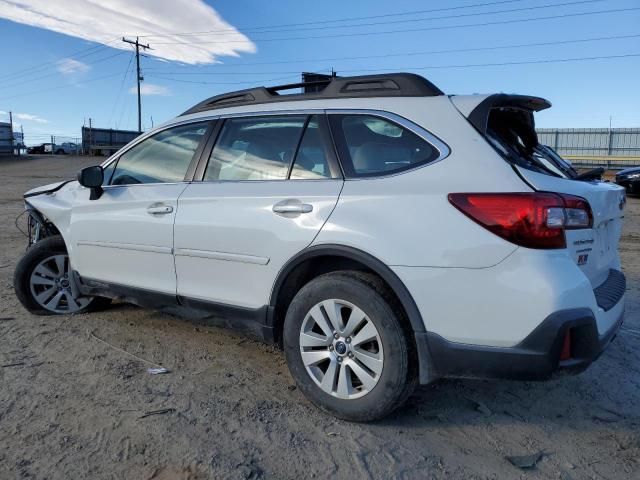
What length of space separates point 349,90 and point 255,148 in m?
0.75

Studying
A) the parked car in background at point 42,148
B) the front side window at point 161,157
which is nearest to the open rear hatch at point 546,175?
the front side window at point 161,157

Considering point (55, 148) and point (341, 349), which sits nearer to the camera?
point (341, 349)

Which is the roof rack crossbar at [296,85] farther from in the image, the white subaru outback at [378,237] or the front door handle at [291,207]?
the front door handle at [291,207]

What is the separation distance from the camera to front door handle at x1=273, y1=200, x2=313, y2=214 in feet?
10.1

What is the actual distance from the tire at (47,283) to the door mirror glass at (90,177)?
0.84 meters

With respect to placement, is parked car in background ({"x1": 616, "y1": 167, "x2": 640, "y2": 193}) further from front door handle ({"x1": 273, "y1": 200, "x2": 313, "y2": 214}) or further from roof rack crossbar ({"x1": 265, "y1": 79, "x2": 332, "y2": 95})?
front door handle ({"x1": 273, "y1": 200, "x2": 313, "y2": 214})

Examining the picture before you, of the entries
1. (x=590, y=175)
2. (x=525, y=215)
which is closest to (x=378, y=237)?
(x=525, y=215)

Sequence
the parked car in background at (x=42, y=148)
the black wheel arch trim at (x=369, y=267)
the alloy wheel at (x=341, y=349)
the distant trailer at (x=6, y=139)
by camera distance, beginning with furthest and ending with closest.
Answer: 1. the parked car in background at (x=42, y=148)
2. the distant trailer at (x=6, y=139)
3. the alloy wheel at (x=341, y=349)
4. the black wheel arch trim at (x=369, y=267)

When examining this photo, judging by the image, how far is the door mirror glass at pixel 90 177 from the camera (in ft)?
13.8

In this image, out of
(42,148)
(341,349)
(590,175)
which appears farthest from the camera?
(42,148)

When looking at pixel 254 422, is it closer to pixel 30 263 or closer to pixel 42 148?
pixel 30 263

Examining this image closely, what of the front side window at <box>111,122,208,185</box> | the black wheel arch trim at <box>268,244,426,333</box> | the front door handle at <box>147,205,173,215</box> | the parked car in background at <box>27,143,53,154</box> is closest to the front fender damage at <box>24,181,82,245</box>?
the front side window at <box>111,122,208,185</box>

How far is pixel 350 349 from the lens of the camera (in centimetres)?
296

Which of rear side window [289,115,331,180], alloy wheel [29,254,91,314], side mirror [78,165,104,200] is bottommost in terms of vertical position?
alloy wheel [29,254,91,314]
